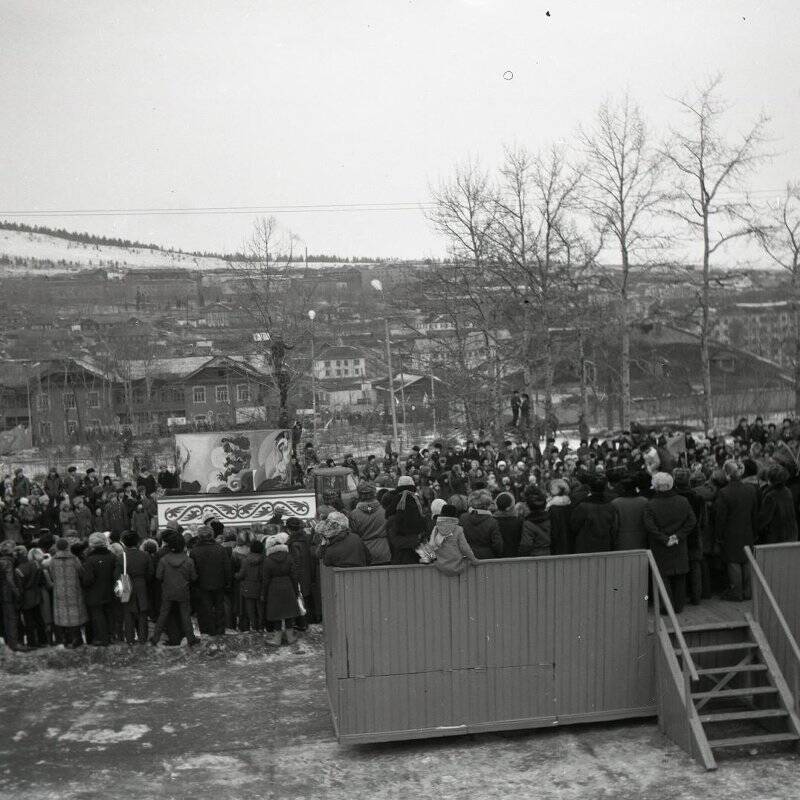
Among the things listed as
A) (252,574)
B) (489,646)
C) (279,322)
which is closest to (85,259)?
(279,322)

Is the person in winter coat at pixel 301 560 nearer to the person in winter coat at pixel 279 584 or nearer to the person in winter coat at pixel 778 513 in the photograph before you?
the person in winter coat at pixel 279 584

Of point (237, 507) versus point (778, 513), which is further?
point (237, 507)

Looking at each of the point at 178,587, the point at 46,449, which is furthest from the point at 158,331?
the point at 178,587

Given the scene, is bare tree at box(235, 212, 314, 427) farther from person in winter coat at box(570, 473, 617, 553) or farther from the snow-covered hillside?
the snow-covered hillside

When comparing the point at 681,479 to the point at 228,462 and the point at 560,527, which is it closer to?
the point at 560,527

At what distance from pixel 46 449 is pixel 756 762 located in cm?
4965

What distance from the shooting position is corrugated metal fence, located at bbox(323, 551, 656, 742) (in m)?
8.28

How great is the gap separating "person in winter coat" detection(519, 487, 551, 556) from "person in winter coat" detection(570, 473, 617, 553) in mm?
364

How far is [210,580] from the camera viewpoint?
11008mm

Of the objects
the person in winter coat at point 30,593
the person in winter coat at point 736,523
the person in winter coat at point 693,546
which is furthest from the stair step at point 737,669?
the person in winter coat at point 30,593

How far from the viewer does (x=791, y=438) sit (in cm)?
2131

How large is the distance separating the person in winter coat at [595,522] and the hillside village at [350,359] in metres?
18.9

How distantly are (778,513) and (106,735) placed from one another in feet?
24.0

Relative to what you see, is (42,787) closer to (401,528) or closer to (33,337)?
(401,528)
